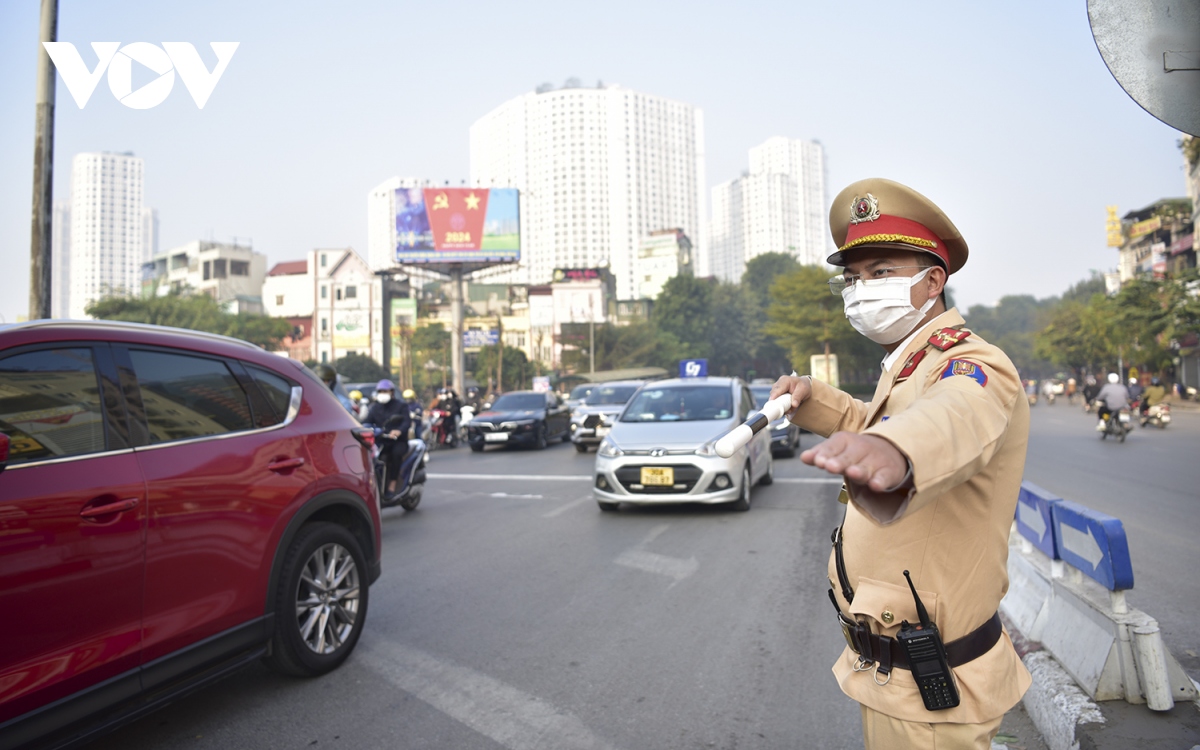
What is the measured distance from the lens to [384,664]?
4520mm

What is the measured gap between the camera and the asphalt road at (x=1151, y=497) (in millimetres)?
5145

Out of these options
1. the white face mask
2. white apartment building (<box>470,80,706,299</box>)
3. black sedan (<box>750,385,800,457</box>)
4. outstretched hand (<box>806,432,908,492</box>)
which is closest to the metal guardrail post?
the white face mask

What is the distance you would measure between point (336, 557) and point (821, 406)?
127 inches

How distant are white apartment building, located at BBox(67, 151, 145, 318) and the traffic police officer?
7462 inches

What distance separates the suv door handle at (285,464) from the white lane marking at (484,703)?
3.96ft

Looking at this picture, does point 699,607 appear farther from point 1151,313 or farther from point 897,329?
point 1151,313

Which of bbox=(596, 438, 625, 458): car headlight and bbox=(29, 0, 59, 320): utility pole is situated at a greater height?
bbox=(29, 0, 59, 320): utility pole

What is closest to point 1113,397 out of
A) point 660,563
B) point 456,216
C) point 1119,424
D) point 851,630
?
point 1119,424

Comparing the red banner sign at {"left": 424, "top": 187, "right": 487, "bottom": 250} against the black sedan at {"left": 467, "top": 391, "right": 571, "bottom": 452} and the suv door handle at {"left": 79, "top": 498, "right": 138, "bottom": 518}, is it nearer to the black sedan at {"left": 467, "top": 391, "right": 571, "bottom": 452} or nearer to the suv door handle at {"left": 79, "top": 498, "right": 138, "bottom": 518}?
the black sedan at {"left": 467, "top": 391, "right": 571, "bottom": 452}

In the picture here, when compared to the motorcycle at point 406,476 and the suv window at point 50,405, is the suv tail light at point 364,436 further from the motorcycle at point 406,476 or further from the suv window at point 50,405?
the motorcycle at point 406,476

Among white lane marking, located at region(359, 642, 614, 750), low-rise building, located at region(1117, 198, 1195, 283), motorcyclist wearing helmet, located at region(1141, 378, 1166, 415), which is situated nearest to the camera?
white lane marking, located at region(359, 642, 614, 750)

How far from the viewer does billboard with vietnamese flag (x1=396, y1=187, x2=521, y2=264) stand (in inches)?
1890

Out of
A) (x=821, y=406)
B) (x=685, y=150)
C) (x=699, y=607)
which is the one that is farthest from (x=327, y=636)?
(x=685, y=150)

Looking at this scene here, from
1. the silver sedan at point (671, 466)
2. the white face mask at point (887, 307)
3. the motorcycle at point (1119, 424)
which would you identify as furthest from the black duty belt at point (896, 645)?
the motorcycle at point (1119, 424)
